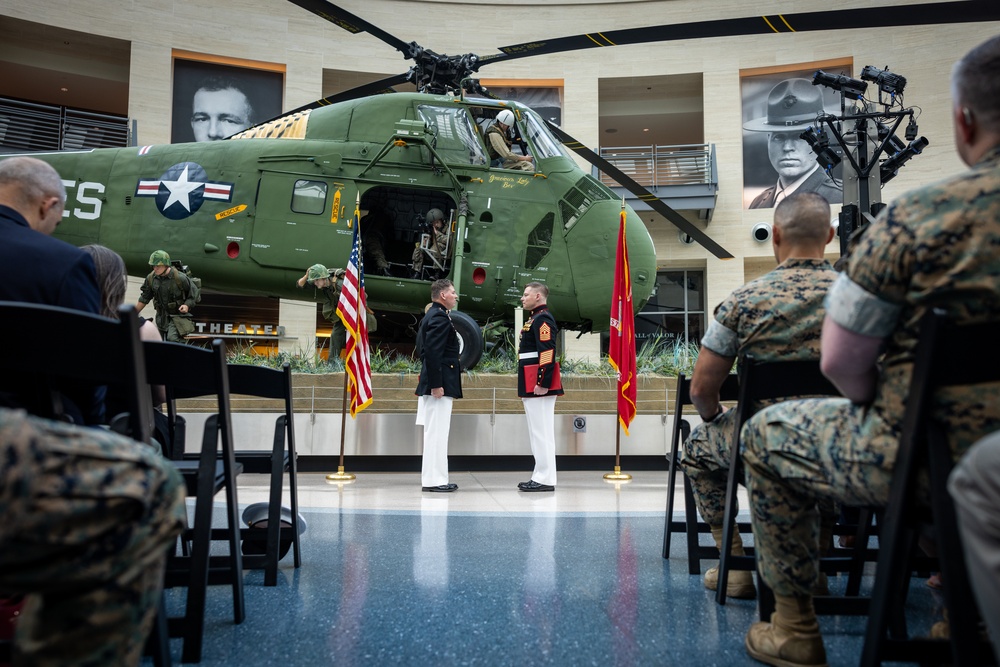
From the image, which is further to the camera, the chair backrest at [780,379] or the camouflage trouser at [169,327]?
the camouflage trouser at [169,327]

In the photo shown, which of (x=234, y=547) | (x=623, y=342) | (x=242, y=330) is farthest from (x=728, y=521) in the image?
(x=242, y=330)

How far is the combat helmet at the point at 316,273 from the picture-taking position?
25.5 ft

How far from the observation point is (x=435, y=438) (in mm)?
5797

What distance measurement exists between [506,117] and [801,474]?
7015 millimetres

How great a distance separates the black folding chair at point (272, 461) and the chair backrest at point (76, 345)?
1.07 metres

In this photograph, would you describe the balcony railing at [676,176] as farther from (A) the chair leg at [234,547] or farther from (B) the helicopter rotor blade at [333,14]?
(A) the chair leg at [234,547]

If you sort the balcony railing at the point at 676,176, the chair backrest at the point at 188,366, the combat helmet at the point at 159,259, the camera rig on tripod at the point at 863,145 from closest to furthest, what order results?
the chair backrest at the point at 188,366 < the camera rig on tripod at the point at 863,145 < the combat helmet at the point at 159,259 < the balcony railing at the point at 676,176

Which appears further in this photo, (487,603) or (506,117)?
(506,117)

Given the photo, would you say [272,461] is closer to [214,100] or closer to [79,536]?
[79,536]

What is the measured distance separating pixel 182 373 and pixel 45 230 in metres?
0.80

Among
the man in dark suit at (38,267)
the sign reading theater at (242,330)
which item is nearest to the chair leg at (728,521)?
the man in dark suit at (38,267)

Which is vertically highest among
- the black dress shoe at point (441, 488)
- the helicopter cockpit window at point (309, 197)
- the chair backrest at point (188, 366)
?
the helicopter cockpit window at point (309, 197)

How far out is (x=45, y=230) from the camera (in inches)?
87.4

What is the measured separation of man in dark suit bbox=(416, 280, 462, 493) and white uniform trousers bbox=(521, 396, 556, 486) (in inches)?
26.1
